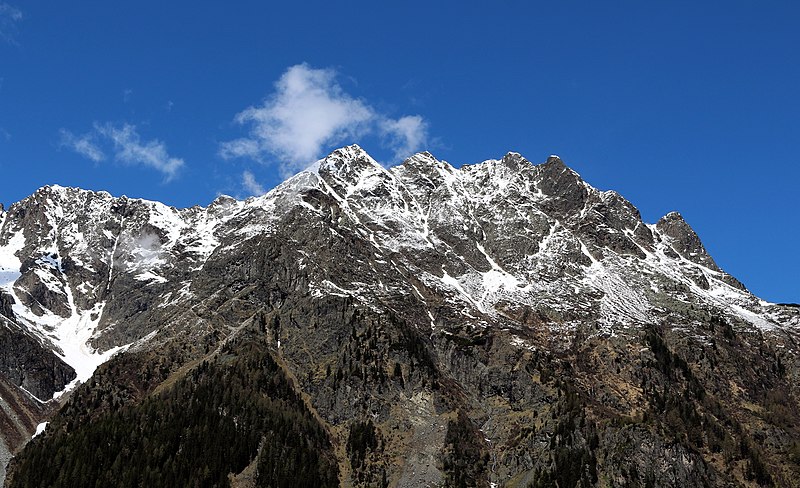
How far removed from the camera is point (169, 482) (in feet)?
644

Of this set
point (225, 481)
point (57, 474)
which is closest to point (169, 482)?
point (225, 481)

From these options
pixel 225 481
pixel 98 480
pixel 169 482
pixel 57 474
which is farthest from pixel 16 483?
pixel 225 481

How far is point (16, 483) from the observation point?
199 m

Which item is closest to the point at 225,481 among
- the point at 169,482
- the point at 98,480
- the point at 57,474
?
the point at 169,482

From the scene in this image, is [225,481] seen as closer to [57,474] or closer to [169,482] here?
[169,482]

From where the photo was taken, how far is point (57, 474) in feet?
653

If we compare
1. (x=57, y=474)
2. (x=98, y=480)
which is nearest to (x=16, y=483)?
(x=57, y=474)

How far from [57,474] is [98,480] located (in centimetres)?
1470

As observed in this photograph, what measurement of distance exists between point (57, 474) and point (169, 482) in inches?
1248

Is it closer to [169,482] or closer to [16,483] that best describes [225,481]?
[169,482]

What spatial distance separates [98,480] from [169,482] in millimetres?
18282

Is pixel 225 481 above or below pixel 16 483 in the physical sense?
above

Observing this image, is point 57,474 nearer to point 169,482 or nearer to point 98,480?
point 98,480

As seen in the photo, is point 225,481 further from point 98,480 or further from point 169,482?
point 98,480
